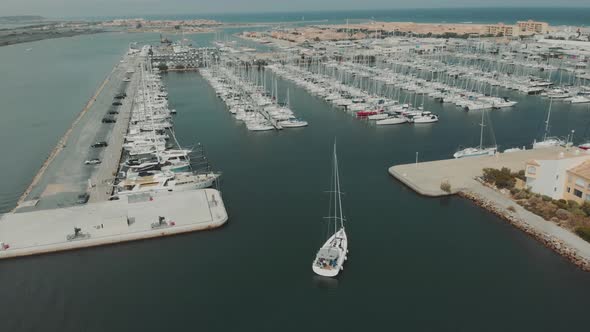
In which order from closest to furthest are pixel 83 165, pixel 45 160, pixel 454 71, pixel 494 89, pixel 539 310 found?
pixel 539 310 → pixel 83 165 → pixel 45 160 → pixel 494 89 → pixel 454 71

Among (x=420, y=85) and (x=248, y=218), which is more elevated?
(x=420, y=85)

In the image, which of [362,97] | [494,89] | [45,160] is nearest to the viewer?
[45,160]

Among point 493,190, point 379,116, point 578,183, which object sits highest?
point 578,183

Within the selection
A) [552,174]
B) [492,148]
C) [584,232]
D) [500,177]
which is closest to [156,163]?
[500,177]

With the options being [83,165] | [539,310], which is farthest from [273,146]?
[539,310]

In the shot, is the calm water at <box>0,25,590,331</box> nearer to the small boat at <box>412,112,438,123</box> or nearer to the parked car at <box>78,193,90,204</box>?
the parked car at <box>78,193,90,204</box>

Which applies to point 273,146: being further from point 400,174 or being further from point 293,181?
point 400,174

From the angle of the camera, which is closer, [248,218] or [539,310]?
[539,310]

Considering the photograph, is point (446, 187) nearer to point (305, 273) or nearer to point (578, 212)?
point (578, 212)
